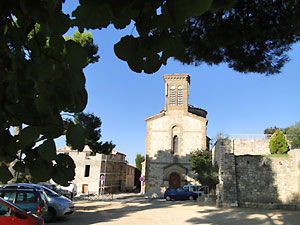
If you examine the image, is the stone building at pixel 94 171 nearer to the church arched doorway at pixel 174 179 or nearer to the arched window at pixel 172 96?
the church arched doorway at pixel 174 179

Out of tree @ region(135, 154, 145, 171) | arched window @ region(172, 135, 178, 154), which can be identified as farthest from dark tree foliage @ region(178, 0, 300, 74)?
tree @ region(135, 154, 145, 171)

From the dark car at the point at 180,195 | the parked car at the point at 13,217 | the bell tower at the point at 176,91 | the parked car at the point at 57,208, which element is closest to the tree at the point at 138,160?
the bell tower at the point at 176,91

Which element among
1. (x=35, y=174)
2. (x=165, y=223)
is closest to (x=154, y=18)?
(x=35, y=174)

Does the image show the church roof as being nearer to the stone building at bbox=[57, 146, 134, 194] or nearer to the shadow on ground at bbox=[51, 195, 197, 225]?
the stone building at bbox=[57, 146, 134, 194]

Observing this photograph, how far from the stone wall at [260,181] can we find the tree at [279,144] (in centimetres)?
190

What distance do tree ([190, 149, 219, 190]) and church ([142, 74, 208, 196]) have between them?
4.70 ft

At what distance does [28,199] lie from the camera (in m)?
8.36

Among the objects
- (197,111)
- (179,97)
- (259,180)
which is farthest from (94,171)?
(259,180)

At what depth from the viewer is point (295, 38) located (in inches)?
247

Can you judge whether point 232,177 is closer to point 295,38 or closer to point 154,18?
point 295,38

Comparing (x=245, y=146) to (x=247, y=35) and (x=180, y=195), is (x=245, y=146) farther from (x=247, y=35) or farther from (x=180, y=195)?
(x=247, y=35)

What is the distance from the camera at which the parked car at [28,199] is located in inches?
322

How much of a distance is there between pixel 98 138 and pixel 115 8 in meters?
15.5

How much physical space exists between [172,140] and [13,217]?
2069cm
